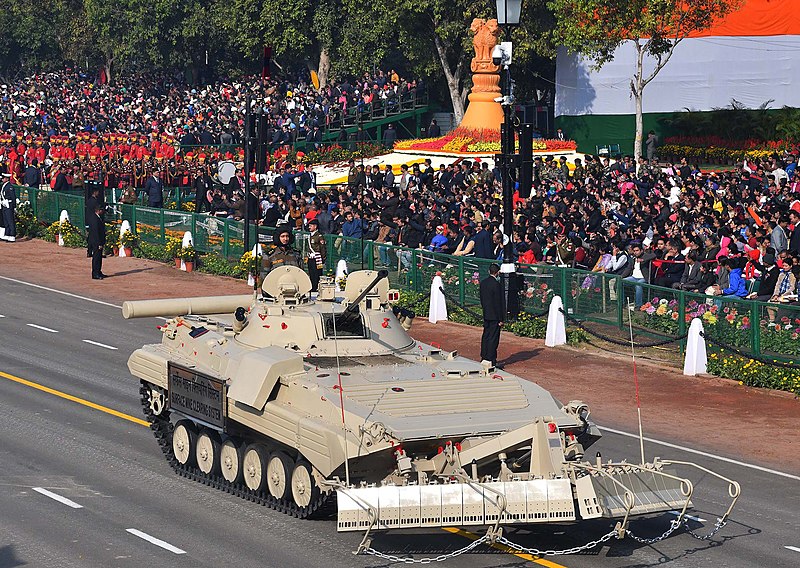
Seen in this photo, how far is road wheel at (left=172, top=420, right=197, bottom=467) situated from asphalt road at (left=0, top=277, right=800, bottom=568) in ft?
1.01

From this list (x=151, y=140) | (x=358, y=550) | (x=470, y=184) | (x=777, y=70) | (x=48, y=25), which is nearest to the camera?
(x=358, y=550)

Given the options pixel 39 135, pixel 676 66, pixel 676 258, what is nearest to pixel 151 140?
pixel 39 135

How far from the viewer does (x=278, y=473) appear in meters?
17.6

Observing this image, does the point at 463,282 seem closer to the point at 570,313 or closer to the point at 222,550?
the point at 570,313

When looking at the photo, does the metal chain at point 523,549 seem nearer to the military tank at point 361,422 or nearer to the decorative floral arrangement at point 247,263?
the military tank at point 361,422

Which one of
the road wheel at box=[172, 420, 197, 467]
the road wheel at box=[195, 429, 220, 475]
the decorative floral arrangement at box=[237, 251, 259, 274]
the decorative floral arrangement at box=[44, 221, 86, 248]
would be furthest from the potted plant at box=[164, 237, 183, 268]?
the road wheel at box=[195, 429, 220, 475]

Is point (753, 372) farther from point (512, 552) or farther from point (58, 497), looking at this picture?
point (58, 497)

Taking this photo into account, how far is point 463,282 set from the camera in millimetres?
32875

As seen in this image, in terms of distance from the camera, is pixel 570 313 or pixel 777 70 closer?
pixel 570 313

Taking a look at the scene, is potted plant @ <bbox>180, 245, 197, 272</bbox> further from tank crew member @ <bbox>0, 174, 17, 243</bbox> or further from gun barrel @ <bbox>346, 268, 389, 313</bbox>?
gun barrel @ <bbox>346, 268, 389, 313</bbox>

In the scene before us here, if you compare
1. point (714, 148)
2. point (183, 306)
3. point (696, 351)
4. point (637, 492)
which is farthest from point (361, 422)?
point (714, 148)

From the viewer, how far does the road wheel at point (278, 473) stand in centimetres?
1734

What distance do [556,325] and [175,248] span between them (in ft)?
48.2

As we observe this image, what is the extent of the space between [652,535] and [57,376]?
13.9 meters
